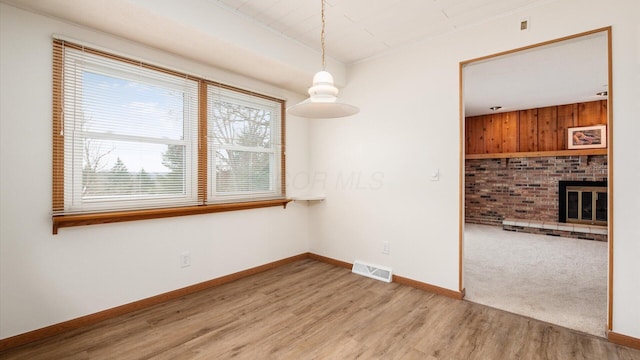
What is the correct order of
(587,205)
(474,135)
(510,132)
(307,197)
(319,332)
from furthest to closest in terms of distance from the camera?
(474,135) → (510,132) → (587,205) → (307,197) → (319,332)

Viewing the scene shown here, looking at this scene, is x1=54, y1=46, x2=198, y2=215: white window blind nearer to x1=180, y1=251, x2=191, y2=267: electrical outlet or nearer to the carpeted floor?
x1=180, y1=251, x2=191, y2=267: electrical outlet

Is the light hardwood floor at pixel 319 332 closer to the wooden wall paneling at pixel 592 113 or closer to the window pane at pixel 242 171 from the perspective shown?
the window pane at pixel 242 171

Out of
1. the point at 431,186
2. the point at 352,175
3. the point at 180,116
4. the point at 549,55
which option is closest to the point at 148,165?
the point at 180,116

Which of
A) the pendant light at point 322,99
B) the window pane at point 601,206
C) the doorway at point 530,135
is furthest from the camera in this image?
the window pane at point 601,206

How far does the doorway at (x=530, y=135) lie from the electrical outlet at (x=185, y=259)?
105 inches

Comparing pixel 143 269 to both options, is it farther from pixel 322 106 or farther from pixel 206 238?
pixel 322 106

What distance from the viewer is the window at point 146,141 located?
88.3 inches

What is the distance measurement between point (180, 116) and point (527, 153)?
644cm

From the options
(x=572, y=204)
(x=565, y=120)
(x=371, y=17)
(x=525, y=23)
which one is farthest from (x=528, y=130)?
(x=371, y=17)

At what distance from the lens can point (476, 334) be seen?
221 centimetres

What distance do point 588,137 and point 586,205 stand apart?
1301 millimetres

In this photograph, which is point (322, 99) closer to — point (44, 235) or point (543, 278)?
point (44, 235)

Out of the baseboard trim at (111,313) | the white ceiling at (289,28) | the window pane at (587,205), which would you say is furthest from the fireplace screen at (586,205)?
the baseboard trim at (111,313)

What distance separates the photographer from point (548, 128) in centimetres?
593
